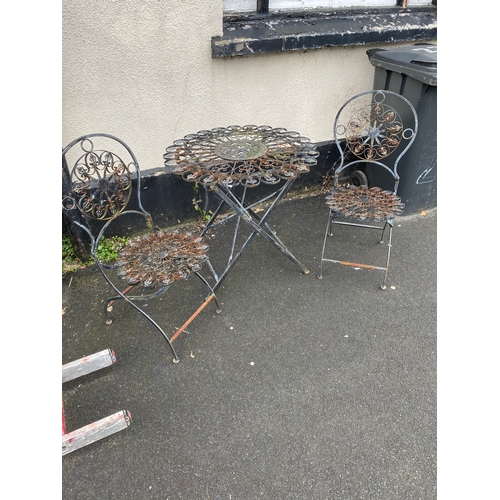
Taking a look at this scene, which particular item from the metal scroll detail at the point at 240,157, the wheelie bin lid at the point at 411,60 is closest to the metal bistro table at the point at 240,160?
the metal scroll detail at the point at 240,157

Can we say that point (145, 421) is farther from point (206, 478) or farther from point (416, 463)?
point (416, 463)

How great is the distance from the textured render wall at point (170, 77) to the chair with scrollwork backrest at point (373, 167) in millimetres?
416

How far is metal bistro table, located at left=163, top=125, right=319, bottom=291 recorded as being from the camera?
231 cm

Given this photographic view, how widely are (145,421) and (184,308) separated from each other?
83 centimetres

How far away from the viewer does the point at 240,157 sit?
2453 millimetres

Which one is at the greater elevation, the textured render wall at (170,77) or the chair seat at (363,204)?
the textured render wall at (170,77)

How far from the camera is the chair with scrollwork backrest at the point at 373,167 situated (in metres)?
2.74

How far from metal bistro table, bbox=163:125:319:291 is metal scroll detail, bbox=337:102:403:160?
2.36 ft

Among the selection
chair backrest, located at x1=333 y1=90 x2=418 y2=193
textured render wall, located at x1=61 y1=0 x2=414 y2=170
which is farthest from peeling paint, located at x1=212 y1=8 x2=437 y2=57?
chair backrest, located at x1=333 y1=90 x2=418 y2=193

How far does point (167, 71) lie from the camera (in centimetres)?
296

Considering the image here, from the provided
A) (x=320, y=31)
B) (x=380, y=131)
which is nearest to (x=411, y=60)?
(x=380, y=131)

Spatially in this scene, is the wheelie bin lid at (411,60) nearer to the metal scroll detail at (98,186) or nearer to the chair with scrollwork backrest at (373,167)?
the chair with scrollwork backrest at (373,167)

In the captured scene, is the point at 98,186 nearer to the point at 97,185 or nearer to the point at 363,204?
the point at 97,185

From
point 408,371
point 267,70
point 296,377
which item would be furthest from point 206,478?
point 267,70
